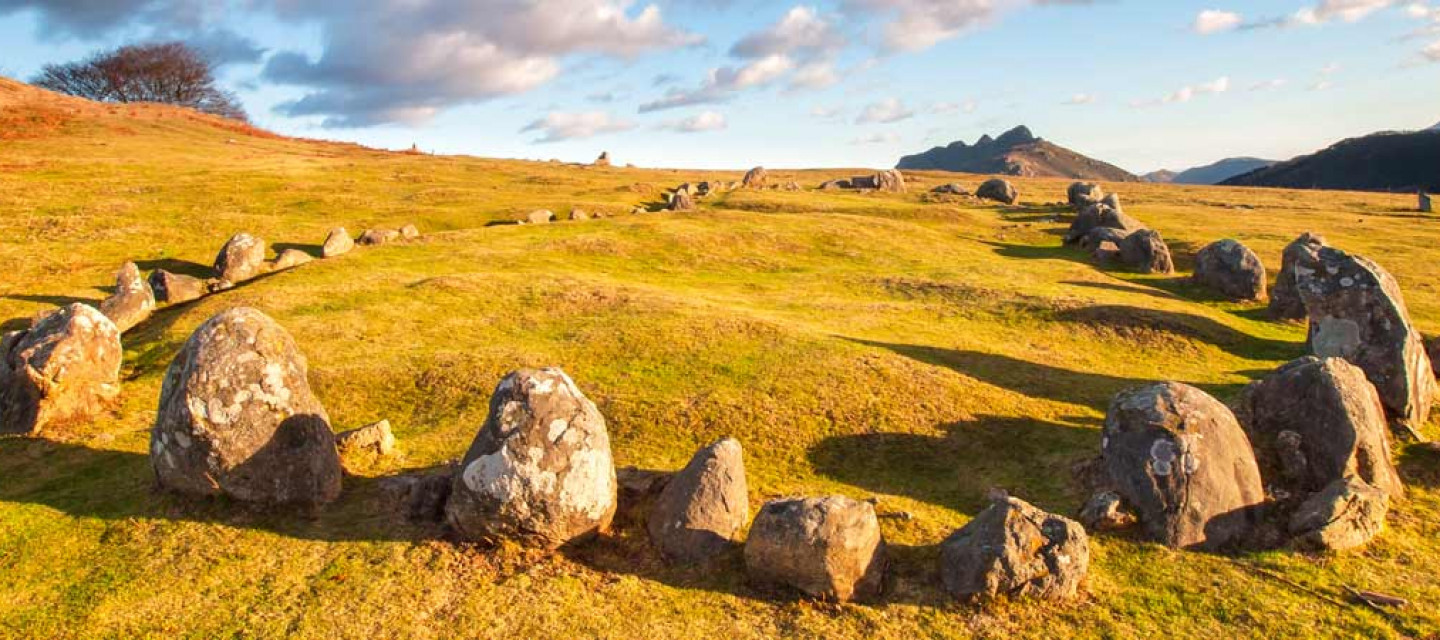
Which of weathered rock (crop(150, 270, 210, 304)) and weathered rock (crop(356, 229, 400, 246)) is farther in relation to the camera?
weathered rock (crop(356, 229, 400, 246))

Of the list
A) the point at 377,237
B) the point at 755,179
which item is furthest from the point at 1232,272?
the point at 755,179

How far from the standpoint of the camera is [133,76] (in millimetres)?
122250

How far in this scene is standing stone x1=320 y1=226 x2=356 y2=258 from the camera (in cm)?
4172

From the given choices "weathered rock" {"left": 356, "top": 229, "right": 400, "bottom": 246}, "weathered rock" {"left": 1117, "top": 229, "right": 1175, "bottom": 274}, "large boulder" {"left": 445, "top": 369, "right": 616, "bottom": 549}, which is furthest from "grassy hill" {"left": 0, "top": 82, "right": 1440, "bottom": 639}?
"weathered rock" {"left": 356, "top": 229, "right": 400, "bottom": 246}

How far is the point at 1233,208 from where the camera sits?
78.8 m

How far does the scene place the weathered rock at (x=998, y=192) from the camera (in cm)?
8206

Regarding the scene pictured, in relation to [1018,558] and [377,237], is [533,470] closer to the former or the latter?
[1018,558]

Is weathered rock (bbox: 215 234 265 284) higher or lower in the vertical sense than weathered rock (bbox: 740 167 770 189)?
lower

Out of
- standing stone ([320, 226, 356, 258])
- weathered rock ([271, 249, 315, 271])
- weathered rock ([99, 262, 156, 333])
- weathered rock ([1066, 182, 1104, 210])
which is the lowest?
weathered rock ([99, 262, 156, 333])

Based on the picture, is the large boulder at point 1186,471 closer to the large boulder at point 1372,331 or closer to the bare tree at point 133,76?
the large boulder at point 1372,331

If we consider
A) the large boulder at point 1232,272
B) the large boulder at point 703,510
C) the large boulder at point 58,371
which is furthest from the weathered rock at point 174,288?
the large boulder at point 1232,272

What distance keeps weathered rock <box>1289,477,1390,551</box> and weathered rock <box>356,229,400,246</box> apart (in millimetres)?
42694

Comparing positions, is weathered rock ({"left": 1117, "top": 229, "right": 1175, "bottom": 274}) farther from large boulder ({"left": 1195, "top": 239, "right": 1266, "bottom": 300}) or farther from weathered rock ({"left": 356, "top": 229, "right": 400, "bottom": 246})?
weathered rock ({"left": 356, "top": 229, "right": 400, "bottom": 246})

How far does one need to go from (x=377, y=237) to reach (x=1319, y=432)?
43.0 m
